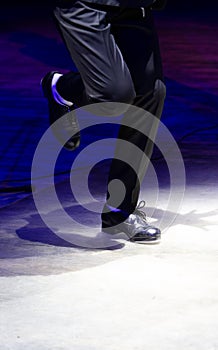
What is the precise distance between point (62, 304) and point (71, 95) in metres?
1.56

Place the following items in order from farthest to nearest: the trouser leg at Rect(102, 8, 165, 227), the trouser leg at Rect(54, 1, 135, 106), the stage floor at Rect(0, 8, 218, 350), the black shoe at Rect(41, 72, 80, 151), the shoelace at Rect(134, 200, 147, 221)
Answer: the black shoe at Rect(41, 72, 80, 151), the shoelace at Rect(134, 200, 147, 221), the trouser leg at Rect(102, 8, 165, 227), the trouser leg at Rect(54, 1, 135, 106), the stage floor at Rect(0, 8, 218, 350)

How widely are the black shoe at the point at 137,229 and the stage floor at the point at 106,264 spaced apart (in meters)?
0.05

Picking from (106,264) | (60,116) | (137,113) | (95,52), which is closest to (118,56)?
(95,52)

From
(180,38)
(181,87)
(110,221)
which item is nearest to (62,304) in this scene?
(110,221)

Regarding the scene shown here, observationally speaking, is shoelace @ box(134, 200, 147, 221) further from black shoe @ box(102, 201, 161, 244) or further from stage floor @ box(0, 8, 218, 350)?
stage floor @ box(0, 8, 218, 350)

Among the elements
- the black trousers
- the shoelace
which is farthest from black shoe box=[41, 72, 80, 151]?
the shoelace

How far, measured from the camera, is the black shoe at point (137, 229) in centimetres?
538

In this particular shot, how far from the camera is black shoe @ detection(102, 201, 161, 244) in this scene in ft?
17.7

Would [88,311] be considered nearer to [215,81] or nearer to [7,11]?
[215,81]

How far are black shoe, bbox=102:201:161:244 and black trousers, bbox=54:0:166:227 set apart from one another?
281mm

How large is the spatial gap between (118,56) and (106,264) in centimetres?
98

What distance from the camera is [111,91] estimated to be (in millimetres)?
5266

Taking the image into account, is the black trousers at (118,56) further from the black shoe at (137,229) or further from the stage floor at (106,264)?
the stage floor at (106,264)

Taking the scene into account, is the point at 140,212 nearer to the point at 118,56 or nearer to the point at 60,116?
the point at 60,116
